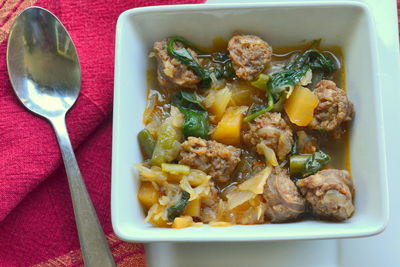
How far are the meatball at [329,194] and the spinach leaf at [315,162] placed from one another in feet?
0.25

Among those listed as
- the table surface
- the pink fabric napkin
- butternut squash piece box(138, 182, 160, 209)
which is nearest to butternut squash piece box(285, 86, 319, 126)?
Result: the table surface

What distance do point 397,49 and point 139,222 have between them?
2009 mm

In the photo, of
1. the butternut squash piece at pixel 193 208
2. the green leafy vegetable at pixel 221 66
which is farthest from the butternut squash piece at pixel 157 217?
the green leafy vegetable at pixel 221 66

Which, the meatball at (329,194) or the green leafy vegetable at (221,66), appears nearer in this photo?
the meatball at (329,194)

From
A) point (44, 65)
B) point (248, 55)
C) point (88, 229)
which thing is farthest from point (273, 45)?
point (88, 229)

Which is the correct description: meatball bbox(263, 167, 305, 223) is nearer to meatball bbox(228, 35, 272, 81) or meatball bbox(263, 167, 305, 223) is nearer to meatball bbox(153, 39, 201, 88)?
meatball bbox(228, 35, 272, 81)

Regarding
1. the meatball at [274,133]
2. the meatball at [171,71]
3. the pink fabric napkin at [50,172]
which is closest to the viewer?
the meatball at [274,133]

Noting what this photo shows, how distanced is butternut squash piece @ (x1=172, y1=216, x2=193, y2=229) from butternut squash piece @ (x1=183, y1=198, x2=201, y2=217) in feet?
0.18

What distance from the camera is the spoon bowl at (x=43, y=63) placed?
11.0 feet

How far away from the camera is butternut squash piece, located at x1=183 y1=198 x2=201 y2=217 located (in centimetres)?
292

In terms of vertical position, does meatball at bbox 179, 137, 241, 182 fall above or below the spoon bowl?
below

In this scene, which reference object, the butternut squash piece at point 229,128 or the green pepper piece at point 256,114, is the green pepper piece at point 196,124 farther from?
the green pepper piece at point 256,114

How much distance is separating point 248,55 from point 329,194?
0.94 metres

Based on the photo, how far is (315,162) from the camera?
2.93m
